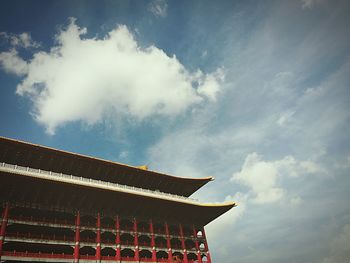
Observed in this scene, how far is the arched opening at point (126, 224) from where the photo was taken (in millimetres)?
37144

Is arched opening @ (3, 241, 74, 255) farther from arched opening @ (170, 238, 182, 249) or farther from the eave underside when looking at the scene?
arched opening @ (170, 238, 182, 249)

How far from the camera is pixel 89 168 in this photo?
3812 cm

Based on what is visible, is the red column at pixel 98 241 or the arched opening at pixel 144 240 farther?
the arched opening at pixel 144 240

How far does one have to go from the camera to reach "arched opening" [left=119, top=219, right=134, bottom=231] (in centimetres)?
3714

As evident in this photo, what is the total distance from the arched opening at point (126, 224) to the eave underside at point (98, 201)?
158cm

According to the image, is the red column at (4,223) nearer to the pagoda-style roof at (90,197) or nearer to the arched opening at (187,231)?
the pagoda-style roof at (90,197)

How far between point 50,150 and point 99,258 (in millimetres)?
14170

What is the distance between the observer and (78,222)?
3362 cm

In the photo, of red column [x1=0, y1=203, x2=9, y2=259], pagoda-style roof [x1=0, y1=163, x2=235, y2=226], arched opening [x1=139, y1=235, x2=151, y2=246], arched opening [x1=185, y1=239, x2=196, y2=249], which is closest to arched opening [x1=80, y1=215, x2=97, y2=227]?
pagoda-style roof [x1=0, y1=163, x2=235, y2=226]

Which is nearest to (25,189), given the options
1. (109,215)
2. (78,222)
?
(78,222)

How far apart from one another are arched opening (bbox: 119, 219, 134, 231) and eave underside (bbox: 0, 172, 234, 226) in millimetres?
1582

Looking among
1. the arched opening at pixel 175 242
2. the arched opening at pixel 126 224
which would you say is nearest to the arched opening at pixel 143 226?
the arched opening at pixel 126 224

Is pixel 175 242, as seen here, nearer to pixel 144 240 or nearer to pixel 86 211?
pixel 144 240

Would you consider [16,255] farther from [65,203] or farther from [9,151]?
[9,151]
